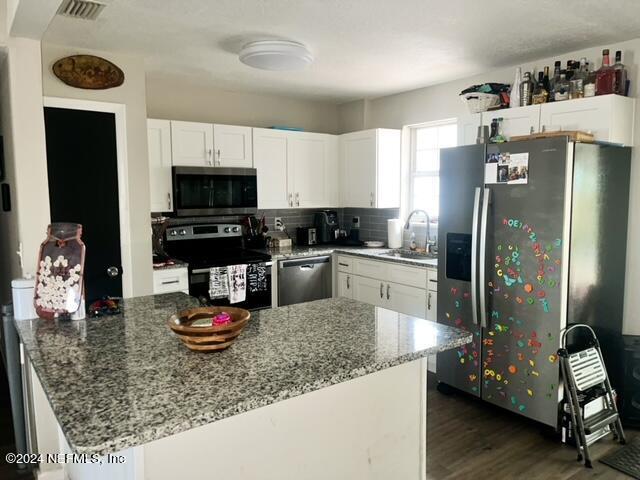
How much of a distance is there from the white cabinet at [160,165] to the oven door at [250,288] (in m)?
0.67

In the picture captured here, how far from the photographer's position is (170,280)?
383 cm

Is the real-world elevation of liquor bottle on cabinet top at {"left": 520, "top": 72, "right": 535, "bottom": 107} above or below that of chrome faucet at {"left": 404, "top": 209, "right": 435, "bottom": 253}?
above

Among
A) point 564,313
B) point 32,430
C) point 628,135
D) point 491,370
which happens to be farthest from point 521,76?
point 32,430

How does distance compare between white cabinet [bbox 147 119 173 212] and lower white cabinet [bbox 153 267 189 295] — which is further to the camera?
white cabinet [bbox 147 119 173 212]

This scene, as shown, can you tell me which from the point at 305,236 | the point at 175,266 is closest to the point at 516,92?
the point at 305,236

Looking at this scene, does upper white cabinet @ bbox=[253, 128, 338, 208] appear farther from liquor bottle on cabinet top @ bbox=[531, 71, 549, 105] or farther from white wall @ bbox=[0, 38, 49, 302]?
liquor bottle on cabinet top @ bbox=[531, 71, 549, 105]

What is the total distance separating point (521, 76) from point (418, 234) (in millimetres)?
1747

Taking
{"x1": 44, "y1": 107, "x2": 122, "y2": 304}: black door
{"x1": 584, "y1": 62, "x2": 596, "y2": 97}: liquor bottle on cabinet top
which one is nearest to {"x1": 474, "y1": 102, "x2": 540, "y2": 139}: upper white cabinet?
{"x1": 584, "y1": 62, "x2": 596, "y2": 97}: liquor bottle on cabinet top

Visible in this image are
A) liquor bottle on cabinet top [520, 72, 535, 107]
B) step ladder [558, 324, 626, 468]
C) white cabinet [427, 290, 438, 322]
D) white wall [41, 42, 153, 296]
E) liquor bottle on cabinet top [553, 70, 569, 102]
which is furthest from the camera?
white cabinet [427, 290, 438, 322]

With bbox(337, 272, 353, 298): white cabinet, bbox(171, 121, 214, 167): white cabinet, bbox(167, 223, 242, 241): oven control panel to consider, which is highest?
bbox(171, 121, 214, 167): white cabinet

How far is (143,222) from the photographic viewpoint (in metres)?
3.62

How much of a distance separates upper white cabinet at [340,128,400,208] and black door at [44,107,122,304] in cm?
238

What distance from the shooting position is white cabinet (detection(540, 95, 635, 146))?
9.73ft

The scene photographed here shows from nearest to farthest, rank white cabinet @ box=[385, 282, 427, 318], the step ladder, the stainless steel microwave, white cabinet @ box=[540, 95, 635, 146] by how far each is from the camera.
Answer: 1. the step ladder
2. white cabinet @ box=[540, 95, 635, 146]
3. white cabinet @ box=[385, 282, 427, 318]
4. the stainless steel microwave
